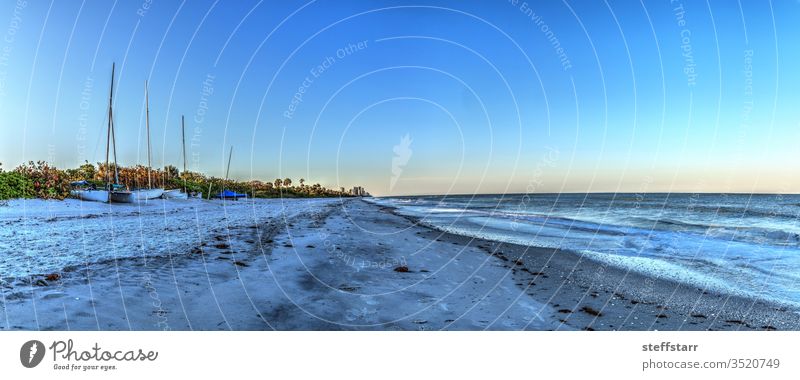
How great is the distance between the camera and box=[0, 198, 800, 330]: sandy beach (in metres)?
3.33

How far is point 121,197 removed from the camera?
20.6 meters

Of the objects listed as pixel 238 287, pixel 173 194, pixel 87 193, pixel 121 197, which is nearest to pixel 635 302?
pixel 238 287

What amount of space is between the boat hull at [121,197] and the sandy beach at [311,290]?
14.0m

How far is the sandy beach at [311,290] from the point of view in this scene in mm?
3330

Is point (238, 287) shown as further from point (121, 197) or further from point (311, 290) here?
point (121, 197)

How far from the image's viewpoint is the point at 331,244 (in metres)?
7.86

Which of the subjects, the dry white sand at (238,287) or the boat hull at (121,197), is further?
the boat hull at (121,197)

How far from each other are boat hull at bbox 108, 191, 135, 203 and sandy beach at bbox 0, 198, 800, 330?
14.0 metres

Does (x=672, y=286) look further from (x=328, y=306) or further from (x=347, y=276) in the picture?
(x=328, y=306)

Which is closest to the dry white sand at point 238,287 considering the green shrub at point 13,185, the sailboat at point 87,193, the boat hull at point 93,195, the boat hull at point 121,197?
the green shrub at point 13,185

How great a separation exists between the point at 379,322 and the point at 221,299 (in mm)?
1490

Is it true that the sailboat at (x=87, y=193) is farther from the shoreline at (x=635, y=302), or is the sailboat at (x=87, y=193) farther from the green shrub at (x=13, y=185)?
the shoreline at (x=635, y=302)

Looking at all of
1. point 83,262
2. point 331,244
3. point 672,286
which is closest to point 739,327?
point 672,286
